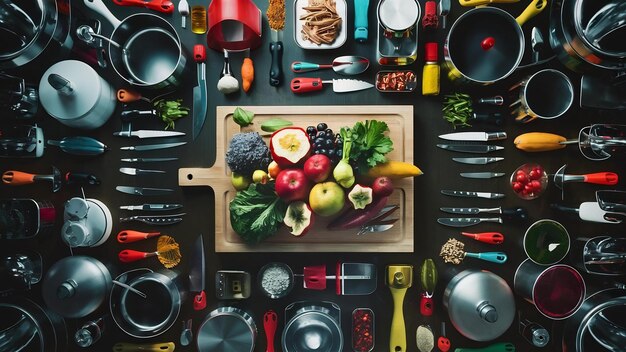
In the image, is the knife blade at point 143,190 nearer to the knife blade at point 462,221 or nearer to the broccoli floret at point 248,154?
the broccoli floret at point 248,154

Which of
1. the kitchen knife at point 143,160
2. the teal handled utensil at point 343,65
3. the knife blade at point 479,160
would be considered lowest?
the knife blade at point 479,160

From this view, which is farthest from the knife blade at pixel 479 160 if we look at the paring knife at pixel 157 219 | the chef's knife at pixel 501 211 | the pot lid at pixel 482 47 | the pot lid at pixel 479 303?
the paring knife at pixel 157 219

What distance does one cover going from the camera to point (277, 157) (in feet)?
3.49

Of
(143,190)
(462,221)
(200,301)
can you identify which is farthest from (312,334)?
(143,190)

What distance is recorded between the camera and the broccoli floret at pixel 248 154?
3.61 ft

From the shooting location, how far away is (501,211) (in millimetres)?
1268

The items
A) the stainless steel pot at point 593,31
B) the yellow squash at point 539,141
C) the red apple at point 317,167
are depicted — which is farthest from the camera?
the yellow squash at point 539,141

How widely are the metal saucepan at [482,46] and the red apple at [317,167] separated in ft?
1.76

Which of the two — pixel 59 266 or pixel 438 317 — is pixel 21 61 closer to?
pixel 59 266

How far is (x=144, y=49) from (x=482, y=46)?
3.72 ft

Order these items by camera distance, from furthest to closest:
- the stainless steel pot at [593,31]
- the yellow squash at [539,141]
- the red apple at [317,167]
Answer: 1. the yellow squash at [539,141]
2. the stainless steel pot at [593,31]
3. the red apple at [317,167]

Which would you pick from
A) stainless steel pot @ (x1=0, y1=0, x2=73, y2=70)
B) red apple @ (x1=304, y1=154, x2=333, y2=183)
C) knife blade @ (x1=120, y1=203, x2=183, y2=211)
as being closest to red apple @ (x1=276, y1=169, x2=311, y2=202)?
red apple @ (x1=304, y1=154, x2=333, y2=183)

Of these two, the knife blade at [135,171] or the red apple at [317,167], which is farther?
the knife blade at [135,171]

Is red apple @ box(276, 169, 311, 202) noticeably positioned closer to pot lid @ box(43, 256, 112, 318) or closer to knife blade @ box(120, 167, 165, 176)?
knife blade @ box(120, 167, 165, 176)
